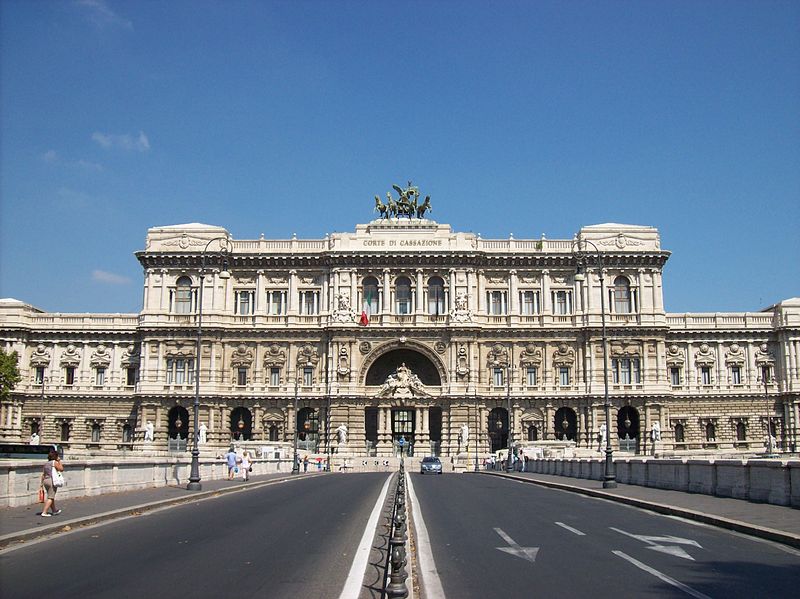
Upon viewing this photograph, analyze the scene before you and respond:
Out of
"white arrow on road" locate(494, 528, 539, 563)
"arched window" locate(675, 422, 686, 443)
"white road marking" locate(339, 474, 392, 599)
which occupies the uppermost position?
"arched window" locate(675, 422, 686, 443)

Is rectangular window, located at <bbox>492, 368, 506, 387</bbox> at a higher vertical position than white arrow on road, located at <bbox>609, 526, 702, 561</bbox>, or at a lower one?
higher

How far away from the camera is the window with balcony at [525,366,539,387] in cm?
8525

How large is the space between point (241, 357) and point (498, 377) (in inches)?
981

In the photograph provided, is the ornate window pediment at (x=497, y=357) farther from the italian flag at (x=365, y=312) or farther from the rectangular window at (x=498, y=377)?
the italian flag at (x=365, y=312)

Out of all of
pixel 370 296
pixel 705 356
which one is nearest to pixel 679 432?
pixel 705 356

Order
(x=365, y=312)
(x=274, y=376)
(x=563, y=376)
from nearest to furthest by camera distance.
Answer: (x=563, y=376)
(x=274, y=376)
(x=365, y=312)

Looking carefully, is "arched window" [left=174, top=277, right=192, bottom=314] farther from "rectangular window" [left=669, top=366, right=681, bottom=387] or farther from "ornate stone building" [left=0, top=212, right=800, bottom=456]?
Answer: "rectangular window" [left=669, top=366, right=681, bottom=387]

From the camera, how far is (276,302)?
288ft

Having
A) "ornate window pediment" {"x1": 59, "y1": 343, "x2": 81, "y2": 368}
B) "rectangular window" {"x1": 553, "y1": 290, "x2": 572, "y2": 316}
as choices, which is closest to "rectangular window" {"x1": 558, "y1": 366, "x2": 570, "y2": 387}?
"rectangular window" {"x1": 553, "y1": 290, "x2": 572, "y2": 316}

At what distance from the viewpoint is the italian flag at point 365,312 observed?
84.7 metres

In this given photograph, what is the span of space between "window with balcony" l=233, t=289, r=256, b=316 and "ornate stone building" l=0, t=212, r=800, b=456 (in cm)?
22

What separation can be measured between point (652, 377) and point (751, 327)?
12.6 metres

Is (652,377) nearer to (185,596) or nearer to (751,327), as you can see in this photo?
(751,327)

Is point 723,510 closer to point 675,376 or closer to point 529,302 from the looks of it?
point 529,302
